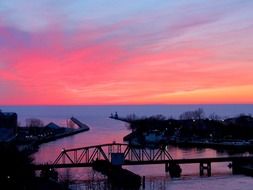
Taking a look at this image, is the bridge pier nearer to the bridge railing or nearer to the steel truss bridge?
the steel truss bridge

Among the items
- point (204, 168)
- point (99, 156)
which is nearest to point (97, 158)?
point (204, 168)

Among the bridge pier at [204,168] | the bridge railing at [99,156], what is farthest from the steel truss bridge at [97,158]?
the bridge pier at [204,168]

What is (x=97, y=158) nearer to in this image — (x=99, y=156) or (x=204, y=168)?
(x=204, y=168)

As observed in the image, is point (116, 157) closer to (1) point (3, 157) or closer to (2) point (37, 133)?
(1) point (3, 157)

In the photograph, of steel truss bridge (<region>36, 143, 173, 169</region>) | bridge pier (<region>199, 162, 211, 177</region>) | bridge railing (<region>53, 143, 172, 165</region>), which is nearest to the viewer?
steel truss bridge (<region>36, 143, 173, 169</region>)

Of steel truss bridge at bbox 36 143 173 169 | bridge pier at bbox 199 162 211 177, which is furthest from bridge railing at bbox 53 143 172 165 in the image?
bridge pier at bbox 199 162 211 177

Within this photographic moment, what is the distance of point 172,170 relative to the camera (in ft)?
126

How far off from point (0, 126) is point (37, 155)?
1500 cm

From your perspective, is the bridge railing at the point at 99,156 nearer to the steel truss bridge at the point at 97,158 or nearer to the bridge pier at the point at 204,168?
the steel truss bridge at the point at 97,158

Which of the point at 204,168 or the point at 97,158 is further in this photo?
the point at 97,158

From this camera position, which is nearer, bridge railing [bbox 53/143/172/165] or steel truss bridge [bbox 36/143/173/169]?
steel truss bridge [bbox 36/143/173/169]

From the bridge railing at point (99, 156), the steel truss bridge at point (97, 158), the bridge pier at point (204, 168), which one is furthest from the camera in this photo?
the bridge railing at point (99, 156)

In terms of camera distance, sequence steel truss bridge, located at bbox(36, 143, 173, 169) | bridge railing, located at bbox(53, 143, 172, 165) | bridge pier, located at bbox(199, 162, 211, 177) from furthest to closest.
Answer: bridge railing, located at bbox(53, 143, 172, 165)
bridge pier, located at bbox(199, 162, 211, 177)
steel truss bridge, located at bbox(36, 143, 173, 169)

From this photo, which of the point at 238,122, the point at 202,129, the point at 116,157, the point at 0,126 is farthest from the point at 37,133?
the point at 116,157
